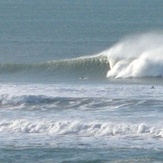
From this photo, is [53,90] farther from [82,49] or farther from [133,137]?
[82,49]

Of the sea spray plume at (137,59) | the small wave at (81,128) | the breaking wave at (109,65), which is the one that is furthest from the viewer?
the breaking wave at (109,65)

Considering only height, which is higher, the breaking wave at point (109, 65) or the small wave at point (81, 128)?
the breaking wave at point (109, 65)

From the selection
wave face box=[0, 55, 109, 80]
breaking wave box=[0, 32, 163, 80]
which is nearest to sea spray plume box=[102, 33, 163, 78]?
breaking wave box=[0, 32, 163, 80]

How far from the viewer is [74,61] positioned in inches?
2007

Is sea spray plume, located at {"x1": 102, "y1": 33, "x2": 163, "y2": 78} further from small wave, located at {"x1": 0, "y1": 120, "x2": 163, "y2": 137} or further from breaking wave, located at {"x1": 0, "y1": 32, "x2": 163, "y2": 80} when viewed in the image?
small wave, located at {"x1": 0, "y1": 120, "x2": 163, "y2": 137}

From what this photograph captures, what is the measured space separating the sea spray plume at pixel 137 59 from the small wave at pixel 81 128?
41.1 feet

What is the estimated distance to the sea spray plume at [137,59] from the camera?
4712 centimetres

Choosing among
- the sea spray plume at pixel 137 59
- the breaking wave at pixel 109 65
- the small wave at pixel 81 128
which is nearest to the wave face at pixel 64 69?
the breaking wave at pixel 109 65

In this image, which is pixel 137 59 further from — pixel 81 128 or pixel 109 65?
pixel 81 128

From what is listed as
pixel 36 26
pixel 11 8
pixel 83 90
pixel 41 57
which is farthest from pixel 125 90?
pixel 11 8

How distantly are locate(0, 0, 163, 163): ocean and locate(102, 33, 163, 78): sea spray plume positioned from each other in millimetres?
38

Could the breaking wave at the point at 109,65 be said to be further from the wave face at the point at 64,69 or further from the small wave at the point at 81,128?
the small wave at the point at 81,128

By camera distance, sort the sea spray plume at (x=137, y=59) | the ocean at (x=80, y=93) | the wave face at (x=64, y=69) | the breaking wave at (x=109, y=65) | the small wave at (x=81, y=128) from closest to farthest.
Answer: the ocean at (x=80, y=93), the small wave at (x=81, y=128), the sea spray plume at (x=137, y=59), the breaking wave at (x=109, y=65), the wave face at (x=64, y=69)

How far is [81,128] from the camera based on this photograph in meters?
33.9
